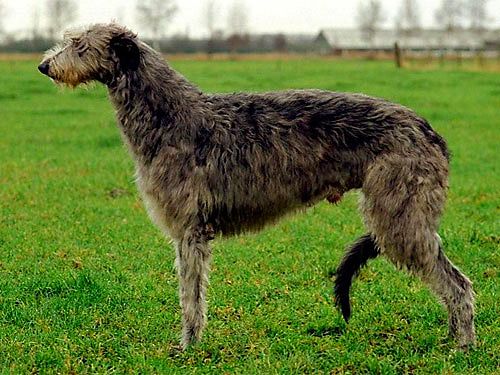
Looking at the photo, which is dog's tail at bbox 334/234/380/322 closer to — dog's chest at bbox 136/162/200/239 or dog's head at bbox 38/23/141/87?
dog's chest at bbox 136/162/200/239

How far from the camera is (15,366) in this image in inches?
235

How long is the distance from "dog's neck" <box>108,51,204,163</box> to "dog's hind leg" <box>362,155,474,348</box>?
1624 mm

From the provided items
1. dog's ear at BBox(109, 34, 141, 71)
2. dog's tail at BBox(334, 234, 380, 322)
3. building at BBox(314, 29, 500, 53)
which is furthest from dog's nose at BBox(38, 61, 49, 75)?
building at BBox(314, 29, 500, 53)

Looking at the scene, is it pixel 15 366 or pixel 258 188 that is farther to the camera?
pixel 258 188

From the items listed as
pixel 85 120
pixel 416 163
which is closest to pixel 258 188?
A: pixel 416 163

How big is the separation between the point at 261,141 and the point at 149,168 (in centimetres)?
97

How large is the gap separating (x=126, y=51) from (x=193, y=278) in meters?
1.98

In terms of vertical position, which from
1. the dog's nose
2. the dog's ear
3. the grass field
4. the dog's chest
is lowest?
the grass field

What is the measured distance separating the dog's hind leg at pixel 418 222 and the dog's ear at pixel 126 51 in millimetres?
2170

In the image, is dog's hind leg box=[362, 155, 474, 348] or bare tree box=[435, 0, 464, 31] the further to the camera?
bare tree box=[435, 0, 464, 31]

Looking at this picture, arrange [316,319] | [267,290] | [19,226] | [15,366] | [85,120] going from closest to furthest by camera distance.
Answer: [15,366] → [316,319] → [267,290] → [19,226] → [85,120]

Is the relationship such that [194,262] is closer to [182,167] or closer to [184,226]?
[184,226]

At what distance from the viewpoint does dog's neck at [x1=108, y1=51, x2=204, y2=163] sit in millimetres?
6383

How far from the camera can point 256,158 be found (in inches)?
253
